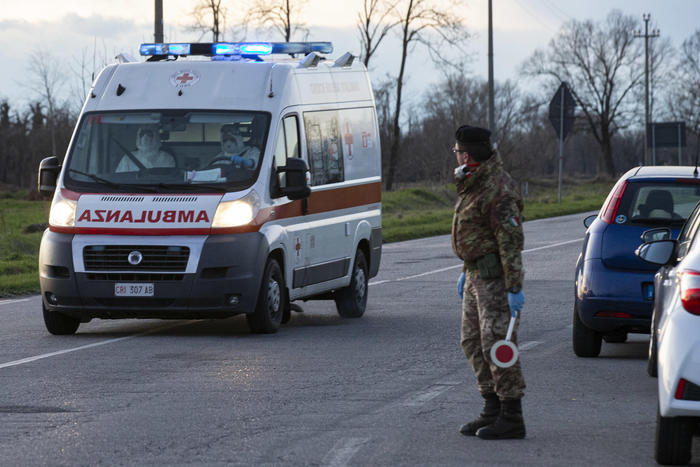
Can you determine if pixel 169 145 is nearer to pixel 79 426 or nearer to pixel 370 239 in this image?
pixel 370 239

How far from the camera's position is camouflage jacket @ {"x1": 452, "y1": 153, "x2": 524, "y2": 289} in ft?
25.3

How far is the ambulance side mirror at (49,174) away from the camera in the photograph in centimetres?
1343

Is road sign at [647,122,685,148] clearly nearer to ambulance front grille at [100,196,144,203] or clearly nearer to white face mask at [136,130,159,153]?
white face mask at [136,130,159,153]

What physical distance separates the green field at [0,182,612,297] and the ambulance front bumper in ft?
20.1

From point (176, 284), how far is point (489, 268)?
5283 millimetres

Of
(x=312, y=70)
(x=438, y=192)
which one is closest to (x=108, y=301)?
(x=312, y=70)

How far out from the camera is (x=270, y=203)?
13.0 m

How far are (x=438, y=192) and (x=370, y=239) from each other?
133 feet

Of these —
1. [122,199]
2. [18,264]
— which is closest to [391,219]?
→ [18,264]

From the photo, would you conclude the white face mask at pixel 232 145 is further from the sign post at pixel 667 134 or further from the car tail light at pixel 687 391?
the sign post at pixel 667 134

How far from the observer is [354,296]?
15133 mm

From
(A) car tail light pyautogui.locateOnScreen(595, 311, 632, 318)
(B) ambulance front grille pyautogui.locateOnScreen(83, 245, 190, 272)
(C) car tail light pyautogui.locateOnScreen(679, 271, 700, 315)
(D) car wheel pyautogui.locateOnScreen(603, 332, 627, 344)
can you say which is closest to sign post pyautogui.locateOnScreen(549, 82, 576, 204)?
(D) car wheel pyautogui.locateOnScreen(603, 332, 627, 344)

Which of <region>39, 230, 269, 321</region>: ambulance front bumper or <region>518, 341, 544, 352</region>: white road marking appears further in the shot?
<region>39, 230, 269, 321</region>: ambulance front bumper

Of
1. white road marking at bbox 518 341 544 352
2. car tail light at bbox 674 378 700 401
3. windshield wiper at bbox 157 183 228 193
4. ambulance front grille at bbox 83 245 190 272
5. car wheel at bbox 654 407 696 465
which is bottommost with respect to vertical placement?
white road marking at bbox 518 341 544 352
